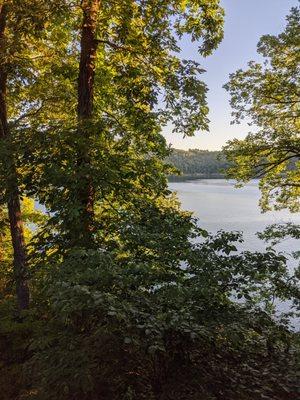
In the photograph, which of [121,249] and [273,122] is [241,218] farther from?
[121,249]

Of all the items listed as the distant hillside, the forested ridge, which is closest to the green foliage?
the forested ridge

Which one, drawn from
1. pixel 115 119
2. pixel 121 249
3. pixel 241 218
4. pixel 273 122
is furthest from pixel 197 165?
pixel 121 249

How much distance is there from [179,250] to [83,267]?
65.8 inches

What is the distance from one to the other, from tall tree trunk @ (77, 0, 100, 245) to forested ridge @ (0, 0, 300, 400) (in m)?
0.03

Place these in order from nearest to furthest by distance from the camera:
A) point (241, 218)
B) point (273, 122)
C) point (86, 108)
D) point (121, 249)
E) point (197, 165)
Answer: point (121, 249) → point (86, 108) → point (273, 122) → point (241, 218) → point (197, 165)

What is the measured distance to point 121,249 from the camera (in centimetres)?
654

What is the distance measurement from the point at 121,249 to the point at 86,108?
11.7 ft

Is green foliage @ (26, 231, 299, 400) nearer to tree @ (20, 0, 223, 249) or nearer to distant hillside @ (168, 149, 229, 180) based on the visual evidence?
tree @ (20, 0, 223, 249)

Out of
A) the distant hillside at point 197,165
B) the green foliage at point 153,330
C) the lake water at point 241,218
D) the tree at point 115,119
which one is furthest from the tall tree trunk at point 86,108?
the distant hillside at point 197,165

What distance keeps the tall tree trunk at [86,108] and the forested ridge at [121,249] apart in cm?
3

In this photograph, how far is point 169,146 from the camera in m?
9.69

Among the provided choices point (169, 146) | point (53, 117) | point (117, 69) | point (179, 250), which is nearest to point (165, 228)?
point (179, 250)

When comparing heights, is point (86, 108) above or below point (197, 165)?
above

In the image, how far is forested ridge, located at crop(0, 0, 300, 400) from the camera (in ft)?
16.5
